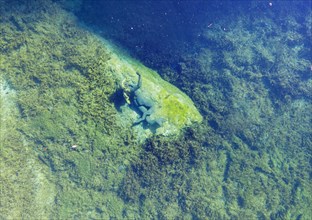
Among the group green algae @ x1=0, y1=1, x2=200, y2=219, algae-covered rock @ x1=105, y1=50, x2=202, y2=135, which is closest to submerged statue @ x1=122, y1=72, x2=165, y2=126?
algae-covered rock @ x1=105, y1=50, x2=202, y2=135

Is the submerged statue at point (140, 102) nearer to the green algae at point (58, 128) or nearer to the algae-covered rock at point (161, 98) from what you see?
the algae-covered rock at point (161, 98)

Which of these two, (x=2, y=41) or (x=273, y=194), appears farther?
(x=273, y=194)

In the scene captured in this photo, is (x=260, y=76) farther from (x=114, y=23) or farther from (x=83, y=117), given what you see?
(x=83, y=117)

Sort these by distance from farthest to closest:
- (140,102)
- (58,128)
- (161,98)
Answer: (161,98), (140,102), (58,128)

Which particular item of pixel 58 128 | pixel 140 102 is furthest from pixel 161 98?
pixel 58 128

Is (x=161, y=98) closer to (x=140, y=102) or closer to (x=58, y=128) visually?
(x=140, y=102)

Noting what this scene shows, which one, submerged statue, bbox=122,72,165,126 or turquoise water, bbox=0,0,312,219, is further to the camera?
submerged statue, bbox=122,72,165,126

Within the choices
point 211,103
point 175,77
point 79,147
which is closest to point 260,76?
point 211,103

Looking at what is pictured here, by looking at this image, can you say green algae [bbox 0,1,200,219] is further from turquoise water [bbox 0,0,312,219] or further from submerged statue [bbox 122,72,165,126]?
submerged statue [bbox 122,72,165,126]
